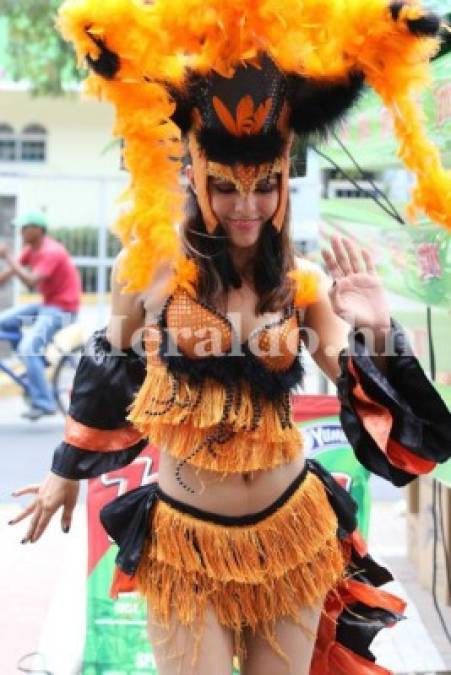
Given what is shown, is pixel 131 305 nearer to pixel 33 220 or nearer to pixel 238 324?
pixel 238 324

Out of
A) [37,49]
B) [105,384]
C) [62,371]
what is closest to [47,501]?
[105,384]

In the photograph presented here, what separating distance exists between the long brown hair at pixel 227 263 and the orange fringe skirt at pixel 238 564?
452mm

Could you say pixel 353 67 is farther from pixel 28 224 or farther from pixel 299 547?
pixel 28 224

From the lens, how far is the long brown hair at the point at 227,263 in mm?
1997

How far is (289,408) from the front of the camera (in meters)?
2.06

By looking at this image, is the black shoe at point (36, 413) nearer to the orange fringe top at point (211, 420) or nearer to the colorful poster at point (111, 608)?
the colorful poster at point (111, 608)

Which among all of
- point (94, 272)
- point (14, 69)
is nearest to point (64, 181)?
point (94, 272)

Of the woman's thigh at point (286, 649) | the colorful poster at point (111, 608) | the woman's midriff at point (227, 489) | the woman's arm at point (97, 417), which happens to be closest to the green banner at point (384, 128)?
the woman's arm at point (97, 417)

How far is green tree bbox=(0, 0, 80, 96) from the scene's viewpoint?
12.0 meters

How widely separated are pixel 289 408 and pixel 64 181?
7.02 m

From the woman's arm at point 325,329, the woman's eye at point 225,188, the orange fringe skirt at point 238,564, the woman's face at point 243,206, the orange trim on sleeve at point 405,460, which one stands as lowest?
the orange fringe skirt at point 238,564

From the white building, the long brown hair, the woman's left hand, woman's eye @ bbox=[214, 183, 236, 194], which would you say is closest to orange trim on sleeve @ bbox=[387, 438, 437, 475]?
the woman's left hand

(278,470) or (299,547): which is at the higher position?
(278,470)

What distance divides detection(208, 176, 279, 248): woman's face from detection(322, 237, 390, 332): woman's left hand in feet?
0.54
